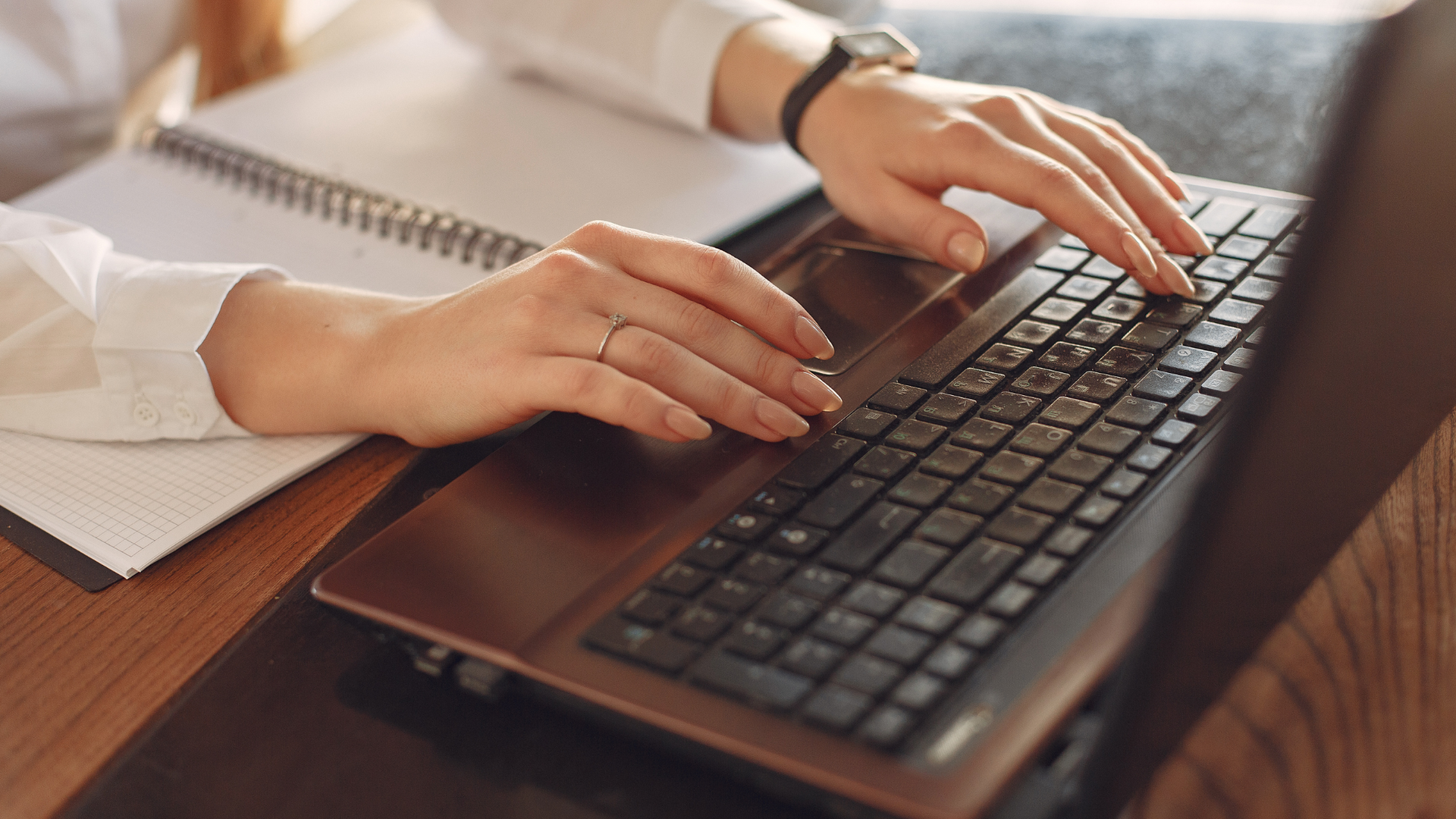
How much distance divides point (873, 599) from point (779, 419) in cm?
13

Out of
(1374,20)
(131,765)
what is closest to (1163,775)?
(1374,20)

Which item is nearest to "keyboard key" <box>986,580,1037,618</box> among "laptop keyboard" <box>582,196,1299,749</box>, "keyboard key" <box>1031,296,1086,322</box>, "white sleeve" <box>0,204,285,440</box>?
"laptop keyboard" <box>582,196,1299,749</box>

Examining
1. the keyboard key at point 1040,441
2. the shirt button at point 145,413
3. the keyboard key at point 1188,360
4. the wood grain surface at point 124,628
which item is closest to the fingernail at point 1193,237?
the keyboard key at point 1188,360

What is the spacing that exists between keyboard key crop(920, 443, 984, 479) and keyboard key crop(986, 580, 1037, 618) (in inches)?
2.9

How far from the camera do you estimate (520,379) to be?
0.51 m

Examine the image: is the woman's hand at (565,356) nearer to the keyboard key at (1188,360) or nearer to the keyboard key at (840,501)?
the keyboard key at (840,501)

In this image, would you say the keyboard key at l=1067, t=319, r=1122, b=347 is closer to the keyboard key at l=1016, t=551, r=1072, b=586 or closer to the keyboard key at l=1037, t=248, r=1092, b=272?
the keyboard key at l=1037, t=248, r=1092, b=272

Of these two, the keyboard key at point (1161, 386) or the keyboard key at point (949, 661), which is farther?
the keyboard key at point (1161, 386)

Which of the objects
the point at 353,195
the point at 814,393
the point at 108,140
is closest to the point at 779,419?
the point at 814,393

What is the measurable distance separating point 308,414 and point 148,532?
101 mm

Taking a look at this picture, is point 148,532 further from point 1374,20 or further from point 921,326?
point 1374,20

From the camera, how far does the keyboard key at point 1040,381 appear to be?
19.0 inches

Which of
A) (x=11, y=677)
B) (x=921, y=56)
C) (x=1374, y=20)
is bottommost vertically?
(x=11, y=677)

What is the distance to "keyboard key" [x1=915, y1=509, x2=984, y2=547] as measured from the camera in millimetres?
394
